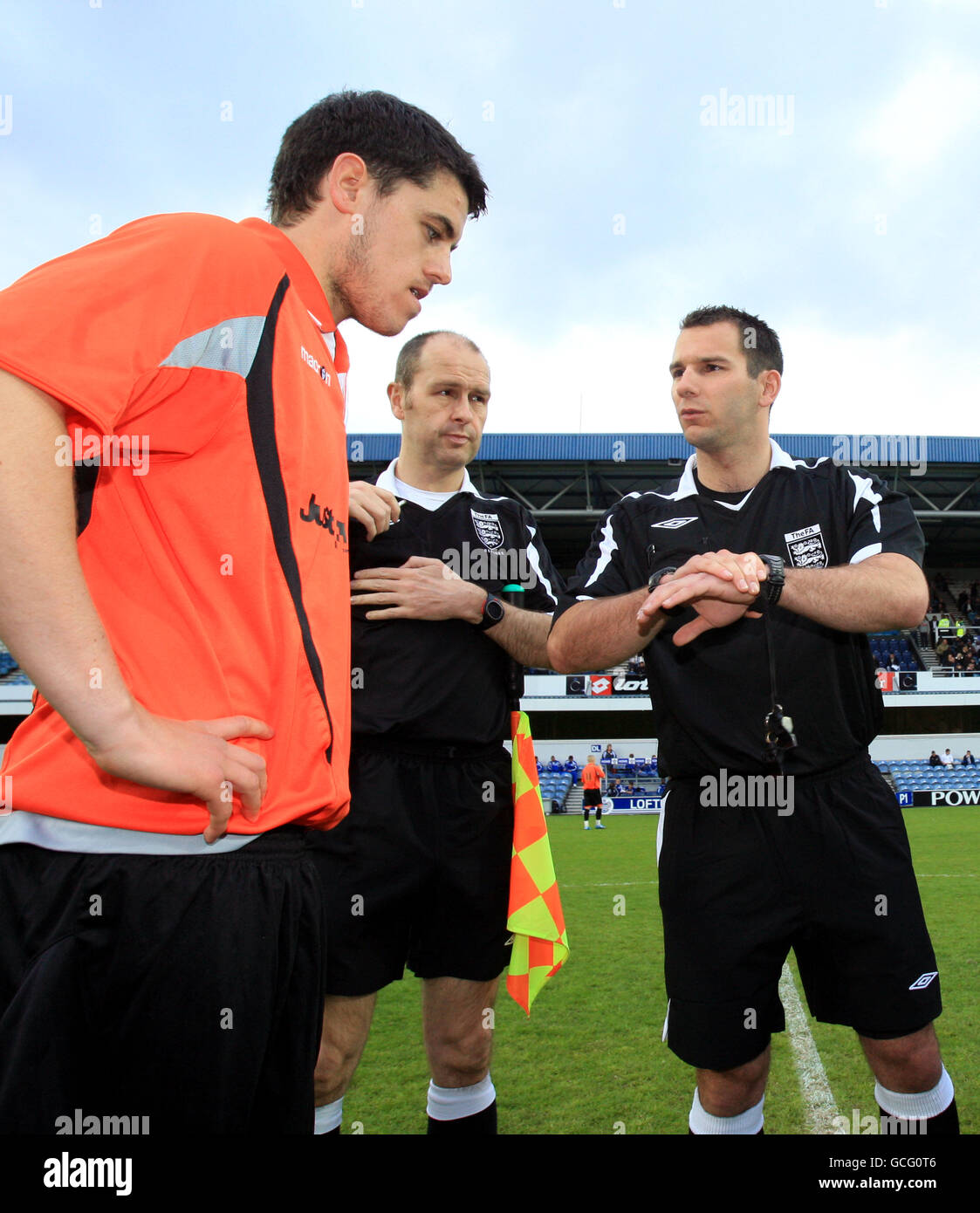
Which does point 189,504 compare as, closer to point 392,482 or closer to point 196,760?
point 196,760

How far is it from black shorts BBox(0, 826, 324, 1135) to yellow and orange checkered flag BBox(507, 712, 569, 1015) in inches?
63.7

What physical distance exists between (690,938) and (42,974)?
1.97 metres

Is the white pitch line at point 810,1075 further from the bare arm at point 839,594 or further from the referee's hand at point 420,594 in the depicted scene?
the referee's hand at point 420,594

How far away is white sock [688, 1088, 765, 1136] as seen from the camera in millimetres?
2590

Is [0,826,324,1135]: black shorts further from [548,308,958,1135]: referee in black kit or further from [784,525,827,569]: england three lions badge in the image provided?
[784,525,827,569]: england three lions badge

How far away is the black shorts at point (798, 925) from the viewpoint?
258 cm

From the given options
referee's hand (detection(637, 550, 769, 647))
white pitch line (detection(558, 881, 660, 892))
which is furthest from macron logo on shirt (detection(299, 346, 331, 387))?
white pitch line (detection(558, 881, 660, 892))

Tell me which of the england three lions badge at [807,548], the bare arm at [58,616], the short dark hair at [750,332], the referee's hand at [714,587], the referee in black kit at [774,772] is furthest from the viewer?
the short dark hair at [750,332]

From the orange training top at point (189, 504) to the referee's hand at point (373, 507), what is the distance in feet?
2.18

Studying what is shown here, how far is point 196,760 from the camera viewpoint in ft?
4.26

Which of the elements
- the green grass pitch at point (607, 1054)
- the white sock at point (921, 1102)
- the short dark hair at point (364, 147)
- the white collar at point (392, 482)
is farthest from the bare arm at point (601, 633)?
the green grass pitch at point (607, 1054)

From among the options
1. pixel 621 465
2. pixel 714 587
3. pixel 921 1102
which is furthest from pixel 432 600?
pixel 621 465

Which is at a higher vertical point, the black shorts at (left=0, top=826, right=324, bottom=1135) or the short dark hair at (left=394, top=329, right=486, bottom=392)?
the short dark hair at (left=394, top=329, right=486, bottom=392)
